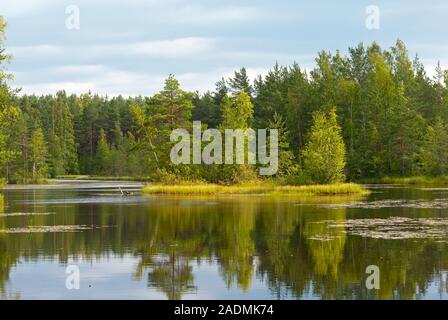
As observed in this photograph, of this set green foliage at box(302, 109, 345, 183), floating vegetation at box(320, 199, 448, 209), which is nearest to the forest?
green foliage at box(302, 109, 345, 183)

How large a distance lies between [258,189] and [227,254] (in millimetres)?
38258

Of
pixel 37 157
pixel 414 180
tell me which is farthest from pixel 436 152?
pixel 37 157

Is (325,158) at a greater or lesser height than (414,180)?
greater

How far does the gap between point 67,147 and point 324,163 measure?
94.2 m

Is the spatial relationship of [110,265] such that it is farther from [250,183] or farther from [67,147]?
[67,147]

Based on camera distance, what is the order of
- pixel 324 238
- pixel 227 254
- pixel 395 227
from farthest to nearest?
pixel 395 227, pixel 324 238, pixel 227 254

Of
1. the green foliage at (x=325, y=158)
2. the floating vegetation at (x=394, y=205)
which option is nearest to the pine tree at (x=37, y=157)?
the green foliage at (x=325, y=158)

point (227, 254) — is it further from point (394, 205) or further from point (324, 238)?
point (394, 205)

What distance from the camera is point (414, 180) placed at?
271 feet

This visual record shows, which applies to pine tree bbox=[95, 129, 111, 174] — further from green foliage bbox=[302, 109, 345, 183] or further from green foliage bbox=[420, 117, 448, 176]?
green foliage bbox=[302, 109, 345, 183]

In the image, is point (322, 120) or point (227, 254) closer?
point (227, 254)

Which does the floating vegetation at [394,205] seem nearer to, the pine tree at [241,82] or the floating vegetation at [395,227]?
the floating vegetation at [395,227]
